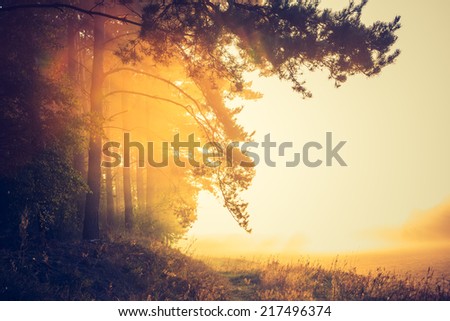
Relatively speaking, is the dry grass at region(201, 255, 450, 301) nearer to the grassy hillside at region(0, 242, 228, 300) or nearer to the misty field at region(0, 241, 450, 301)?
the misty field at region(0, 241, 450, 301)

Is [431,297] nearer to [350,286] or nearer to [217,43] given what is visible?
[350,286]

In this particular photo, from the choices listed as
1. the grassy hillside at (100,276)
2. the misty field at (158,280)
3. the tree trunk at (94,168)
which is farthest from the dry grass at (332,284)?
the tree trunk at (94,168)

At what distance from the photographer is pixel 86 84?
18312mm

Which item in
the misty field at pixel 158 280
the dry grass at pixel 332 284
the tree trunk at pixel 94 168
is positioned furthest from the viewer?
the tree trunk at pixel 94 168

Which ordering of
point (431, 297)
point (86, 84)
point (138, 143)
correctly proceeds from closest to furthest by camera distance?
point (431, 297) < point (86, 84) < point (138, 143)

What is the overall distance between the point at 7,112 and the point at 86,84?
8574 mm

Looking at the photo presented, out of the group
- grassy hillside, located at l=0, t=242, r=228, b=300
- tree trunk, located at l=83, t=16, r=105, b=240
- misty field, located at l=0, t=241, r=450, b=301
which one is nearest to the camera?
grassy hillside, located at l=0, t=242, r=228, b=300

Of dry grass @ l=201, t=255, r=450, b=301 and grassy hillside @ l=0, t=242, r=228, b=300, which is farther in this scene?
dry grass @ l=201, t=255, r=450, b=301

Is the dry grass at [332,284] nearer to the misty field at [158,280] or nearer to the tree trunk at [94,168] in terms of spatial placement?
the misty field at [158,280]

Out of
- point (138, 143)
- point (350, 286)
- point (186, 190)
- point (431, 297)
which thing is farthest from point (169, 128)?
point (431, 297)

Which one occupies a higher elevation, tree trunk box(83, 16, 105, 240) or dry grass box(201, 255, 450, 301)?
tree trunk box(83, 16, 105, 240)

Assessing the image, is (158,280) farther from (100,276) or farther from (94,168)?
(94,168)

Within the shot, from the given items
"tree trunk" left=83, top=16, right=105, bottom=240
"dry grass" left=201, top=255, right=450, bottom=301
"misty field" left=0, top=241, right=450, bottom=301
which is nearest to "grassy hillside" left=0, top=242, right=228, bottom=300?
"misty field" left=0, top=241, right=450, bottom=301

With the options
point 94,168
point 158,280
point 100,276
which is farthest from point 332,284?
point 94,168
